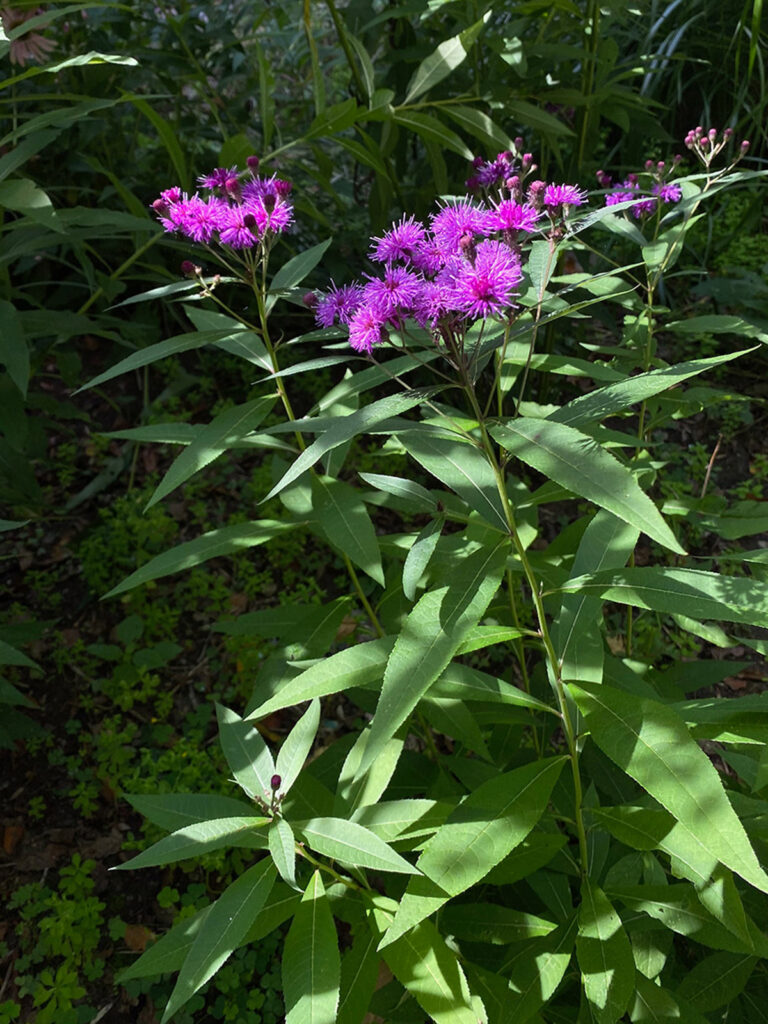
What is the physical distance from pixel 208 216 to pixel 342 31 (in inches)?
44.7

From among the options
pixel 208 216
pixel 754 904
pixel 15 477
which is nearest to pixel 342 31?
pixel 208 216

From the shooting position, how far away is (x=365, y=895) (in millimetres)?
1332

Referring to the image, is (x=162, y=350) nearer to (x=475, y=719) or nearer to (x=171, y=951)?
(x=475, y=719)

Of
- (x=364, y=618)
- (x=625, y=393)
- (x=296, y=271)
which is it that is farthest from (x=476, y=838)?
(x=364, y=618)

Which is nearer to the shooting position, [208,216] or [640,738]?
[640,738]

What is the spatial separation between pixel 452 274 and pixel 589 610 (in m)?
0.61

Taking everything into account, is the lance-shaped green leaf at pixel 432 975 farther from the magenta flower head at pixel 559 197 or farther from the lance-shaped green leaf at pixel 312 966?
the magenta flower head at pixel 559 197

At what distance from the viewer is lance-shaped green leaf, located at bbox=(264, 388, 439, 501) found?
953 mm

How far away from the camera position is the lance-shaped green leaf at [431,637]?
100 cm

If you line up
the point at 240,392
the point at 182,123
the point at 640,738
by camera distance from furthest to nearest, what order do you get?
the point at 240,392 → the point at 182,123 → the point at 640,738

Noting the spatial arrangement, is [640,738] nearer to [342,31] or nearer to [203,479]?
[342,31]

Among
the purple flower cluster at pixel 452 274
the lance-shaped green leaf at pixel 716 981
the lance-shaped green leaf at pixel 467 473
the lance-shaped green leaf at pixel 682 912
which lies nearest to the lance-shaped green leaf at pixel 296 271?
the purple flower cluster at pixel 452 274

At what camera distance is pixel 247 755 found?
1.33 metres

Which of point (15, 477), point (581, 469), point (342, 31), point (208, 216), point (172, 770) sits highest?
point (342, 31)
